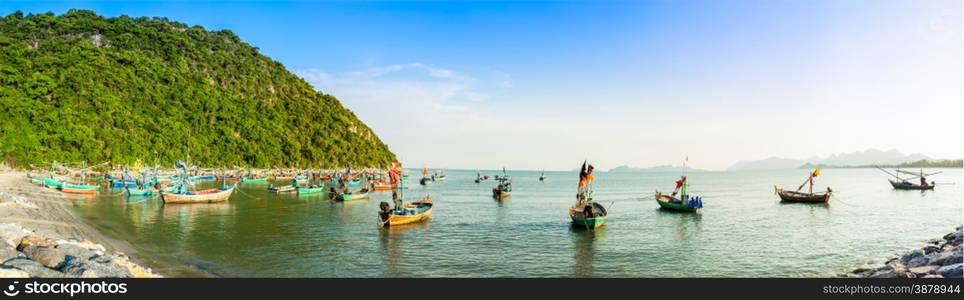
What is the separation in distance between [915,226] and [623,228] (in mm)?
25872

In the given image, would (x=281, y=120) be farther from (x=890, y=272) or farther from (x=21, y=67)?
(x=890, y=272)

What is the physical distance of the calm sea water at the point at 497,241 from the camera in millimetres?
23688

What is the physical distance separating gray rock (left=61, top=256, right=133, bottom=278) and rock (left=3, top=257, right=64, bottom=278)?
298 mm

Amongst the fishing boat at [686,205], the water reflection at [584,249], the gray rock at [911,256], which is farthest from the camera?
the fishing boat at [686,205]

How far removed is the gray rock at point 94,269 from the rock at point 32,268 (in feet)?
0.98

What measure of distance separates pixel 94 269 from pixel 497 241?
71.6 feet

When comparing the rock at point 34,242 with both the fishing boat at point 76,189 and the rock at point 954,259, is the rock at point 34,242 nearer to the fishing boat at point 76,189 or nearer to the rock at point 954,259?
the rock at point 954,259

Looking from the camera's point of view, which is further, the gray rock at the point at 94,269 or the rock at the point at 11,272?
the gray rock at the point at 94,269

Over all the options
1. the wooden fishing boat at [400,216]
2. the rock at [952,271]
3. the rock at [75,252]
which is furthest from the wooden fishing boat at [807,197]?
the rock at [75,252]

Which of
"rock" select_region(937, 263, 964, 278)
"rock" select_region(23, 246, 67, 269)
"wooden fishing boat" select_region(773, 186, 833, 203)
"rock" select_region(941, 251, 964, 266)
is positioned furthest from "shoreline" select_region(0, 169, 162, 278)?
"wooden fishing boat" select_region(773, 186, 833, 203)

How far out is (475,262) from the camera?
25328 mm

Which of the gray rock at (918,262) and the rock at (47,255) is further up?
the rock at (47,255)

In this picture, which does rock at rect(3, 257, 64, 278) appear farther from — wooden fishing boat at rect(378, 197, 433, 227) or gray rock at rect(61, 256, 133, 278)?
wooden fishing boat at rect(378, 197, 433, 227)
